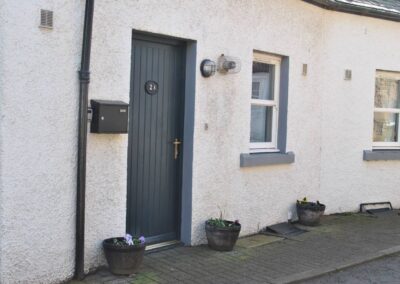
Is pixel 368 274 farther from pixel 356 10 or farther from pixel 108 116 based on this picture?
pixel 356 10

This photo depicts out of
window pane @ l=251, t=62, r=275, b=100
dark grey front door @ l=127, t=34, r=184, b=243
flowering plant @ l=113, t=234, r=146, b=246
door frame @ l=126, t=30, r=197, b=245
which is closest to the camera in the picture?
flowering plant @ l=113, t=234, r=146, b=246

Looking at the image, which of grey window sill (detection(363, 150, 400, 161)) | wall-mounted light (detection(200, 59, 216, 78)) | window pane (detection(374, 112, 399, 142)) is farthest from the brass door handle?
window pane (detection(374, 112, 399, 142))

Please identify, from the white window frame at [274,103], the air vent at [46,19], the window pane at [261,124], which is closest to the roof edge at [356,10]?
the white window frame at [274,103]

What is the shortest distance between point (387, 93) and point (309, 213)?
11.6 feet

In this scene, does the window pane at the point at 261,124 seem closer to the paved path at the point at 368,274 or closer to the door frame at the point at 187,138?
the door frame at the point at 187,138

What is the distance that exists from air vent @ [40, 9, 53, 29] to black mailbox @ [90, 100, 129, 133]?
896 millimetres

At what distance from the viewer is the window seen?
10.4 metres

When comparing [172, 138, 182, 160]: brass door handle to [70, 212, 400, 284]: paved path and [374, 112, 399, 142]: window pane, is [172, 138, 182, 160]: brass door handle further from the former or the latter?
[374, 112, 399, 142]: window pane

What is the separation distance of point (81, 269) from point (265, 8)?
4611mm

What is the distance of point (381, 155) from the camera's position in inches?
396

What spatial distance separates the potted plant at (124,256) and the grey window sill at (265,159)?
241cm

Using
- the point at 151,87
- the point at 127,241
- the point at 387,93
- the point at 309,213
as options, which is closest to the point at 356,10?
the point at 387,93

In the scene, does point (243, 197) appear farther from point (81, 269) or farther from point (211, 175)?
point (81, 269)

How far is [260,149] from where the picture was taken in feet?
27.2
